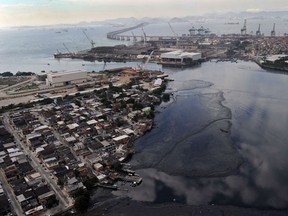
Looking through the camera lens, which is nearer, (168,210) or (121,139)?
(168,210)

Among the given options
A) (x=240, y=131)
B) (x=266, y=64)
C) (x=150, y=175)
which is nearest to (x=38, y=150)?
(x=150, y=175)

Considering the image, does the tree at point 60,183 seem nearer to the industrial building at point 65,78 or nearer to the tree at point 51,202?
the tree at point 51,202

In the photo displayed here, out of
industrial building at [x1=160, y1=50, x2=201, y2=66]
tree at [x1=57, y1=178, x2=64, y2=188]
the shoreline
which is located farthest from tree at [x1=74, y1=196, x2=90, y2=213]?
industrial building at [x1=160, y1=50, x2=201, y2=66]

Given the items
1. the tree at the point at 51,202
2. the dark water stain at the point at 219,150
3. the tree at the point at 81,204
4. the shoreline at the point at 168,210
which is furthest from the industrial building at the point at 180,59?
the tree at the point at 51,202

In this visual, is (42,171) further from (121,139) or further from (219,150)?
(219,150)

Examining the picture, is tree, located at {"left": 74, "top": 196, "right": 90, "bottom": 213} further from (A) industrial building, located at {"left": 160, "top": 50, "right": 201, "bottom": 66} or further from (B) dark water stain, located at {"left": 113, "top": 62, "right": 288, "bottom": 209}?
(A) industrial building, located at {"left": 160, "top": 50, "right": 201, "bottom": 66}

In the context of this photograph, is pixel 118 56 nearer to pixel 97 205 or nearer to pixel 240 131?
pixel 240 131

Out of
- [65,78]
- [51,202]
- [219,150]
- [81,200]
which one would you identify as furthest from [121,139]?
[65,78]
